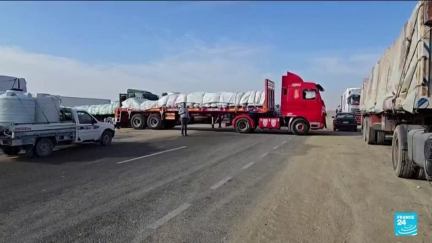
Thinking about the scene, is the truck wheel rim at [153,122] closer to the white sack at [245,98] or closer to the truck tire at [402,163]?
the white sack at [245,98]

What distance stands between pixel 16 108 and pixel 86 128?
280cm

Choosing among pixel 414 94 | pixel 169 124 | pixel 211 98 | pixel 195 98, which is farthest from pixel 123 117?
pixel 414 94

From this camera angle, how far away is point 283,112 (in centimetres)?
2112

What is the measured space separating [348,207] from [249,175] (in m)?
2.82

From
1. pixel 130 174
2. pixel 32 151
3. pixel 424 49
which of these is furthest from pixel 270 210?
pixel 32 151

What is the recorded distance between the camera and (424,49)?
261 inches

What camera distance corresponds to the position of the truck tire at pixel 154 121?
2502 cm

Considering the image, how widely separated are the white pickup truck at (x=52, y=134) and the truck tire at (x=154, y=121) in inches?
420

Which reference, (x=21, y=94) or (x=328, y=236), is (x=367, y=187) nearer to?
Answer: (x=328, y=236)

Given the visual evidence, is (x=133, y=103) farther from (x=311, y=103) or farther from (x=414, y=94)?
(x=414, y=94)

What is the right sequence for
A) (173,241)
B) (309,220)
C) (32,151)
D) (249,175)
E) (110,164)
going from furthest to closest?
(32,151) < (110,164) < (249,175) < (309,220) < (173,241)

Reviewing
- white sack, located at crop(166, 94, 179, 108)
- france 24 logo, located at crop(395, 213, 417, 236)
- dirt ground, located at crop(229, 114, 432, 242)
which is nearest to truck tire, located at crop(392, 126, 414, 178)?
dirt ground, located at crop(229, 114, 432, 242)

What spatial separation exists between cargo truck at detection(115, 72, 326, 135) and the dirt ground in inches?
478

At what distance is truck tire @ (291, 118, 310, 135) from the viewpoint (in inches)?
810
